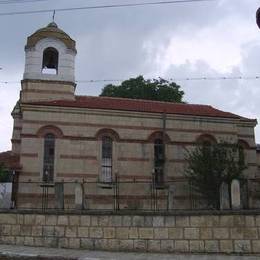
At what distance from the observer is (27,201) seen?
28078mm

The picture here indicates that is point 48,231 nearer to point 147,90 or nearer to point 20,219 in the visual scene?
point 20,219

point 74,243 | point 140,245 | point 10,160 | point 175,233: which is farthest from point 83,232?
point 10,160

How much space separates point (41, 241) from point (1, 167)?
1143cm

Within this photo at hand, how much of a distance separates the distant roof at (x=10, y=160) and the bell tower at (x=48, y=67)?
3.86m

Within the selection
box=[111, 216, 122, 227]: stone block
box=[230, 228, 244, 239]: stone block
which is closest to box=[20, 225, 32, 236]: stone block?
box=[111, 216, 122, 227]: stone block

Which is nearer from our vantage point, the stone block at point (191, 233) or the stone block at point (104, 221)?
the stone block at point (191, 233)

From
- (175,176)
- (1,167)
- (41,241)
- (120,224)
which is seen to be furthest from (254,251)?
(1,167)

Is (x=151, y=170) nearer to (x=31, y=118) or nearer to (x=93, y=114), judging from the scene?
(x=93, y=114)

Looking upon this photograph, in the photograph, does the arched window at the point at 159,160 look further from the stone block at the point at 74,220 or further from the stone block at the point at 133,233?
the stone block at the point at 133,233

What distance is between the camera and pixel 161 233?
677 inches

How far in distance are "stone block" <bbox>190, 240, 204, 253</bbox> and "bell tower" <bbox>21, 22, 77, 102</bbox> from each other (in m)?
18.9

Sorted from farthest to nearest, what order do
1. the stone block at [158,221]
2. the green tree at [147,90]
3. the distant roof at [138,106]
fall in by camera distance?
the green tree at [147,90]
the distant roof at [138,106]
the stone block at [158,221]

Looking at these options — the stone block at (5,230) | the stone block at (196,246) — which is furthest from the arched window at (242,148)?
the stone block at (5,230)

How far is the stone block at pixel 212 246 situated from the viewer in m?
16.7
